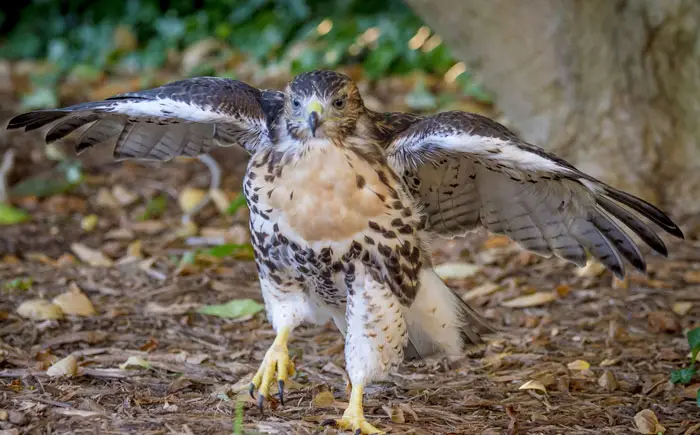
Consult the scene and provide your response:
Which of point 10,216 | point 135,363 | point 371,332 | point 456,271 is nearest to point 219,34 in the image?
point 10,216

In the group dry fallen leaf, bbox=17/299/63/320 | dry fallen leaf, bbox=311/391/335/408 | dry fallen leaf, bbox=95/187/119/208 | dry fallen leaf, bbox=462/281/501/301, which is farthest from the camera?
dry fallen leaf, bbox=95/187/119/208

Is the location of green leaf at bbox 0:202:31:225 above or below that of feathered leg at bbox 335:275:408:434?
above

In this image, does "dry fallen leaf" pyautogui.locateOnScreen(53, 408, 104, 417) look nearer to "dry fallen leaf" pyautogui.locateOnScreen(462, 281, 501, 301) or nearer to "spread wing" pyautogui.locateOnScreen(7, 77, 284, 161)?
"spread wing" pyautogui.locateOnScreen(7, 77, 284, 161)

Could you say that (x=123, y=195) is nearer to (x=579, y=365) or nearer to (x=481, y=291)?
(x=481, y=291)

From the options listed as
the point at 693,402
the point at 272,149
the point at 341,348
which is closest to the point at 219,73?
the point at 341,348

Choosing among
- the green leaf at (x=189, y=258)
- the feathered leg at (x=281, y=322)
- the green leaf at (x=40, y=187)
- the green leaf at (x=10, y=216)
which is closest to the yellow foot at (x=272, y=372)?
the feathered leg at (x=281, y=322)

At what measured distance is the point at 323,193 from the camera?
379cm

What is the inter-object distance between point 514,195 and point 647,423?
1058mm

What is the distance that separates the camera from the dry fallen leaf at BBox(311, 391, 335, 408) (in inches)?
160

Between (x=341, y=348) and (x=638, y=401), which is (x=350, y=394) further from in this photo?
(x=638, y=401)

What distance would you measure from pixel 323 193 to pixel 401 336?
0.70m

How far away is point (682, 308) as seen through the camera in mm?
5207

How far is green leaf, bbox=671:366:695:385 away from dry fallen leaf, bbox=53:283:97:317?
2866 mm

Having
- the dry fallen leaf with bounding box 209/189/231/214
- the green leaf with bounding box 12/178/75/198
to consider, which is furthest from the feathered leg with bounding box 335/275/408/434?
the green leaf with bounding box 12/178/75/198
